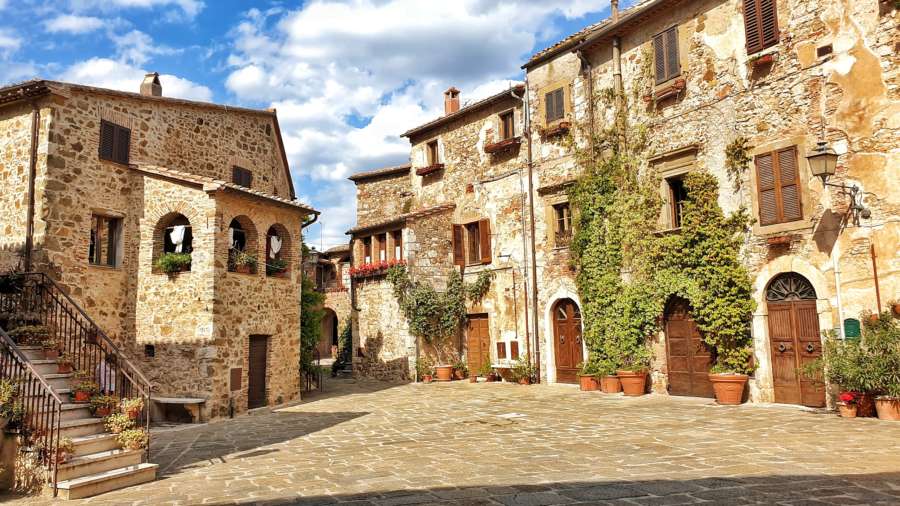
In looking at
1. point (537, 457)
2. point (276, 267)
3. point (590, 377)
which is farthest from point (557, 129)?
point (537, 457)

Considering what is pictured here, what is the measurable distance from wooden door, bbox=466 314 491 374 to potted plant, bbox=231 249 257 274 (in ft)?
A: 27.9

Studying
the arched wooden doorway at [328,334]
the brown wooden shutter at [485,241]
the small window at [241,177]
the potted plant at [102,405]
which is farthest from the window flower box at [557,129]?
the arched wooden doorway at [328,334]

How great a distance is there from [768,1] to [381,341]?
15769 millimetres

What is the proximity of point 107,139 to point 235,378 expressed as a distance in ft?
20.8

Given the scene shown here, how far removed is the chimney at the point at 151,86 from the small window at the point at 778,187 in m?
15.4

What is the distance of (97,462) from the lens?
25.3ft

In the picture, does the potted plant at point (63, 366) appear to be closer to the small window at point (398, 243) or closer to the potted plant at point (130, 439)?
the potted plant at point (130, 439)

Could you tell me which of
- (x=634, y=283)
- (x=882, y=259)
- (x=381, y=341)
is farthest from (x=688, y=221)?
(x=381, y=341)

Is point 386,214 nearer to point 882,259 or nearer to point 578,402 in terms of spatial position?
point 578,402

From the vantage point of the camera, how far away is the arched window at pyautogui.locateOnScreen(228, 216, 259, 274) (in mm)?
14297

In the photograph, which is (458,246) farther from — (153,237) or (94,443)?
(94,443)

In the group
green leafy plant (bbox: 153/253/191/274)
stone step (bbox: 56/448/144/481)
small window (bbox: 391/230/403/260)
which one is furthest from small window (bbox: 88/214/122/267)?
small window (bbox: 391/230/403/260)

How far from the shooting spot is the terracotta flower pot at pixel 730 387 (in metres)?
12.6

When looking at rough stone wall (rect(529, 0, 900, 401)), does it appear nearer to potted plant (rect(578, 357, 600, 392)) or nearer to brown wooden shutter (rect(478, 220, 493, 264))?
potted plant (rect(578, 357, 600, 392))
